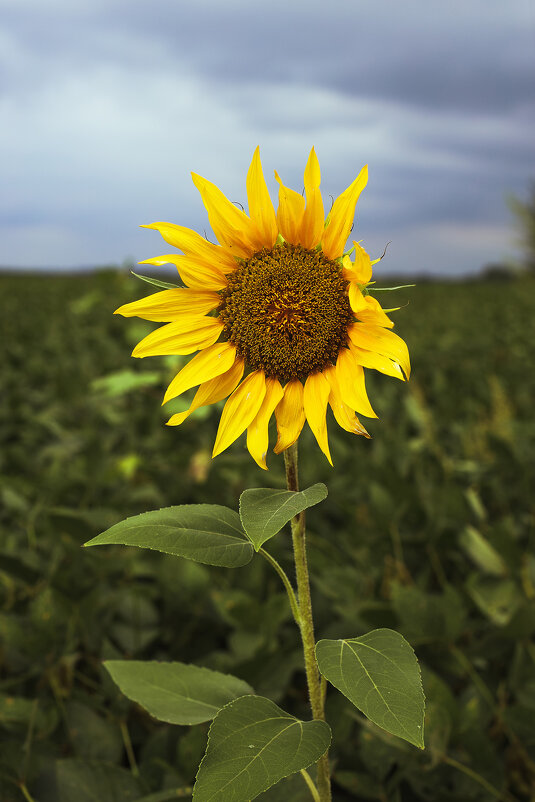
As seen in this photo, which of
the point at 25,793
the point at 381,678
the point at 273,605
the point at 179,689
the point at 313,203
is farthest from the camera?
the point at 273,605

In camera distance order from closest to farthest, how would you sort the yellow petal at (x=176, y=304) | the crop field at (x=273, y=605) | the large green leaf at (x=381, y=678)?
the large green leaf at (x=381, y=678), the yellow petal at (x=176, y=304), the crop field at (x=273, y=605)

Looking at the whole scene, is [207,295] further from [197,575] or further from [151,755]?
[197,575]

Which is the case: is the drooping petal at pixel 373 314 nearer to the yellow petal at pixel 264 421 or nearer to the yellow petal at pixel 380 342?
the yellow petal at pixel 380 342

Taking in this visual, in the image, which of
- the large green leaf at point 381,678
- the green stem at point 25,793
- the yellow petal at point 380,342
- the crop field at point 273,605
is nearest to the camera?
the large green leaf at point 381,678

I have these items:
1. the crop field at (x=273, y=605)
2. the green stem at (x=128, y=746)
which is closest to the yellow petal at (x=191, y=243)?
the crop field at (x=273, y=605)

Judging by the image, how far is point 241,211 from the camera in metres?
1.06

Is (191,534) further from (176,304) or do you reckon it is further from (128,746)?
(128,746)

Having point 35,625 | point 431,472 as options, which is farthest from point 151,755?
point 431,472

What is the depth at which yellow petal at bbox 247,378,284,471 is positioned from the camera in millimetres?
1054

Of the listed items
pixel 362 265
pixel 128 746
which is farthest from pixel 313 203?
pixel 128 746

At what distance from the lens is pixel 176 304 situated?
43.2 inches

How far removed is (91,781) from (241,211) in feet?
3.77

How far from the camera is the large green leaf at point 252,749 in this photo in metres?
Result: 0.91

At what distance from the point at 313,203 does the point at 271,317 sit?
18 cm
